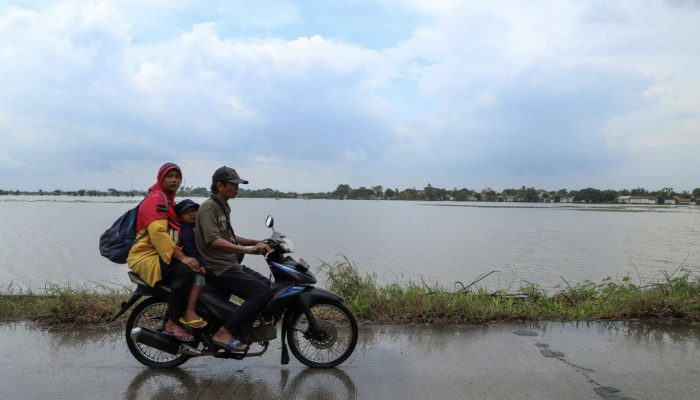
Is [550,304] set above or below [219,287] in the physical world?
below

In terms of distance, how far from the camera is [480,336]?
209 inches

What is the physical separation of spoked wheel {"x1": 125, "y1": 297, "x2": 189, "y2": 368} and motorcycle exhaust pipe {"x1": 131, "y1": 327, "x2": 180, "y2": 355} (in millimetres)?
96

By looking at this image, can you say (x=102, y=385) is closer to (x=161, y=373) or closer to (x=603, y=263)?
(x=161, y=373)

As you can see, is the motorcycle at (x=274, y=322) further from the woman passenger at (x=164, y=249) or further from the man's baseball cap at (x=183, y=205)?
the man's baseball cap at (x=183, y=205)

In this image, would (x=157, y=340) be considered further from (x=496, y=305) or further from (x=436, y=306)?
(x=496, y=305)

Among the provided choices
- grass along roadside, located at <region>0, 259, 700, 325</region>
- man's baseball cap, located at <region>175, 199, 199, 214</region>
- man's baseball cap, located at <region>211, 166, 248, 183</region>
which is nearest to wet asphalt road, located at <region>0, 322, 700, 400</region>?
grass along roadside, located at <region>0, 259, 700, 325</region>

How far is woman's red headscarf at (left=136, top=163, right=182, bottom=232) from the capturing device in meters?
4.08

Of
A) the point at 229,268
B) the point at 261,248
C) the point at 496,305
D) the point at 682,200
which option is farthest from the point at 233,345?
the point at 682,200

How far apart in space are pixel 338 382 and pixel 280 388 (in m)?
0.47

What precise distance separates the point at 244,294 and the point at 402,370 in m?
1.47

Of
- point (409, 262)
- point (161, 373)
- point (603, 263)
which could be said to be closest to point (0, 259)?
point (409, 262)

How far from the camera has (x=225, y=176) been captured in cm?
423

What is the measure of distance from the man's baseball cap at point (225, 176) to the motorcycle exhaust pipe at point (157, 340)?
141 centimetres

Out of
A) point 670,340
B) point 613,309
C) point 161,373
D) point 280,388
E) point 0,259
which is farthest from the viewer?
point 0,259
